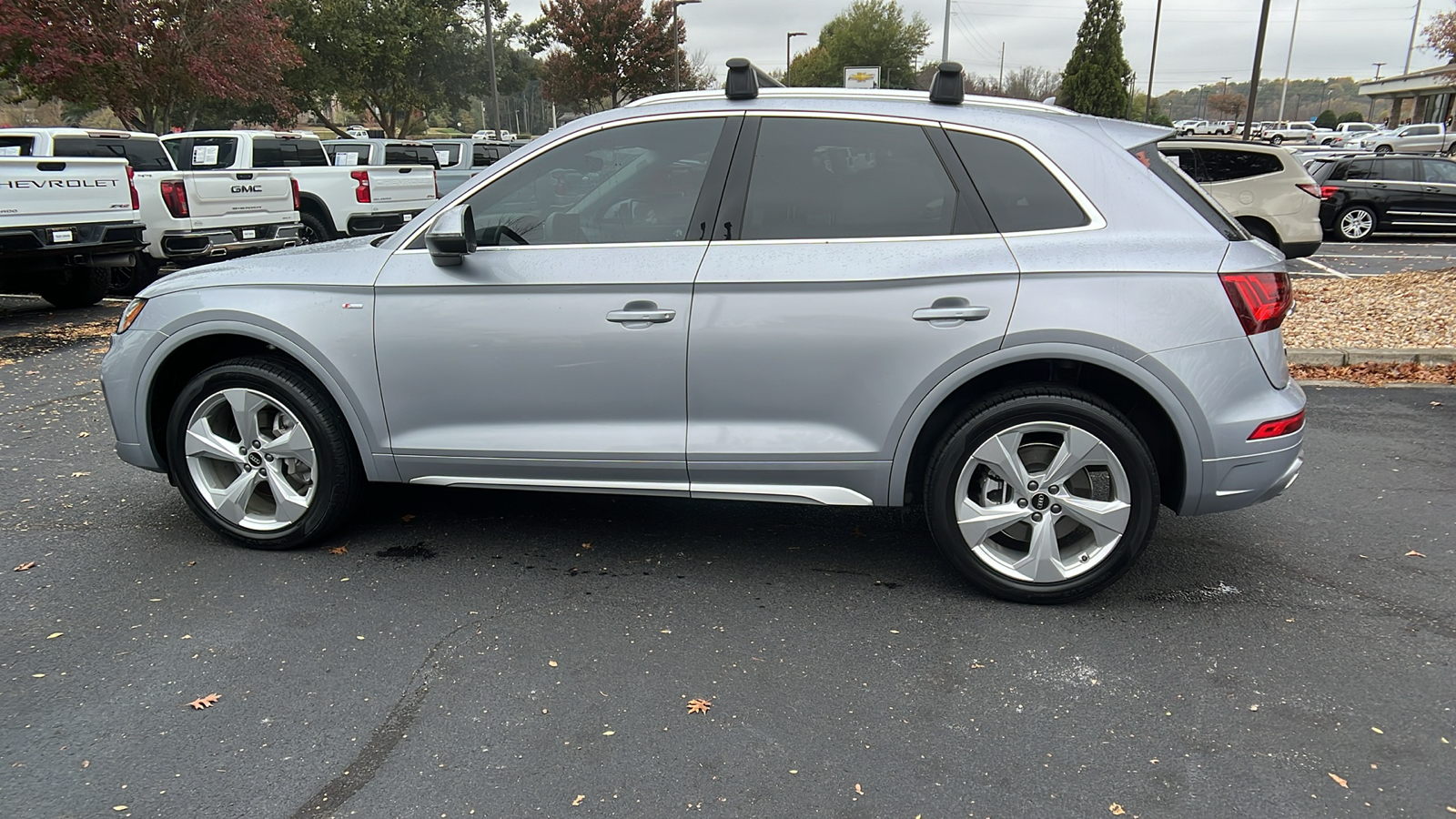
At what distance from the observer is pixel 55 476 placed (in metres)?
5.04

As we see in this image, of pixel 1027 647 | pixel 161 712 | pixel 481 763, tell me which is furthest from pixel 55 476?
pixel 1027 647

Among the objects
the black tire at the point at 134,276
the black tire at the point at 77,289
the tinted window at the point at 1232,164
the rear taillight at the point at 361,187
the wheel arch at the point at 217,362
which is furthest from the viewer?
the rear taillight at the point at 361,187

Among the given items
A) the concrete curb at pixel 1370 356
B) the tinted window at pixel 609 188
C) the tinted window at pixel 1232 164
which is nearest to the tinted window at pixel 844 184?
the tinted window at pixel 609 188

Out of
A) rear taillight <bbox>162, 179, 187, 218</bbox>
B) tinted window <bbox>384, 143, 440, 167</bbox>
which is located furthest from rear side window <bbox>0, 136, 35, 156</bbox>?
tinted window <bbox>384, 143, 440, 167</bbox>

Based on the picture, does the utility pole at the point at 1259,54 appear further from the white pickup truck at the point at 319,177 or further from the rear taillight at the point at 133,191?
the rear taillight at the point at 133,191

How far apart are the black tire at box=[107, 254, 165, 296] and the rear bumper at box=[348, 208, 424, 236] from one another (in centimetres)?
291

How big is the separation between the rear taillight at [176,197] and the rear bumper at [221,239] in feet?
0.77

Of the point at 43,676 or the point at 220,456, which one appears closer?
the point at 43,676

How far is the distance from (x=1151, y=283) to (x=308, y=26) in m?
37.4

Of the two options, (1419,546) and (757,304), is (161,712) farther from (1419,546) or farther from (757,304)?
(1419,546)

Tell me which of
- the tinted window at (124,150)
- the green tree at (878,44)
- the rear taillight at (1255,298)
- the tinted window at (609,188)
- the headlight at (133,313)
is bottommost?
the headlight at (133,313)

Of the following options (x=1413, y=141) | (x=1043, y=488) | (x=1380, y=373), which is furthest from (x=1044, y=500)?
(x=1413, y=141)

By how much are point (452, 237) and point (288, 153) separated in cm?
1236

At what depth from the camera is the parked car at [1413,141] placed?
3074 centimetres
